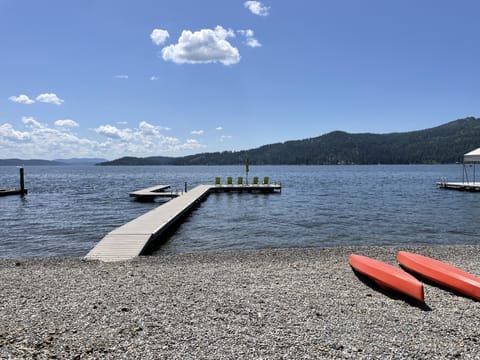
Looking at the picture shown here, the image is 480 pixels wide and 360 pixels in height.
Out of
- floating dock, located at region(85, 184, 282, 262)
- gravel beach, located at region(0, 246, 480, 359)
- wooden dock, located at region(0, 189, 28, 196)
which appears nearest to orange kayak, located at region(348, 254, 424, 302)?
gravel beach, located at region(0, 246, 480, 359)

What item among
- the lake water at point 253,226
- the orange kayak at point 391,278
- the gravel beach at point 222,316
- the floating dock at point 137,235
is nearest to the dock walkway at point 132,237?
the floating dock at point 137,235

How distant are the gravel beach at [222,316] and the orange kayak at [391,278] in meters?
0.26

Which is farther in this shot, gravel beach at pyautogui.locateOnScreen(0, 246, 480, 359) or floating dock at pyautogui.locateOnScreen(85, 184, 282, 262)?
floating dock at pyautogui.locateOnScreen(85, 184, 282, 262)

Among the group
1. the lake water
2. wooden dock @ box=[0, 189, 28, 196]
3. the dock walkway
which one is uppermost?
wooden dock @ box=[0, 189, 28, 196]

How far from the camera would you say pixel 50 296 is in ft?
21.6

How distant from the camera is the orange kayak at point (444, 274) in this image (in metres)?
6.77

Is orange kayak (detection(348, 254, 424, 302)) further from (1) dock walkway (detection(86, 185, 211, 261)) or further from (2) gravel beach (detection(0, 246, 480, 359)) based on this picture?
(1) dock walkway (detection(86, 185, 211, 261))

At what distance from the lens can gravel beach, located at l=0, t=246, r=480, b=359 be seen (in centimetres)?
459

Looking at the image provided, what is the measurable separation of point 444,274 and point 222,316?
4751 mm

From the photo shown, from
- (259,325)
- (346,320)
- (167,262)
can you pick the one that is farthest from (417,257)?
(167,262)

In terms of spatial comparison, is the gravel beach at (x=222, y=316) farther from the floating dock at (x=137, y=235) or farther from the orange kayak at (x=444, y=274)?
the floating dock at (x=137, y=235)

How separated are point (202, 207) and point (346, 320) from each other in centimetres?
2049

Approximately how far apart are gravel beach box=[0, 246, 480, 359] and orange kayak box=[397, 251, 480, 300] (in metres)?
0.23

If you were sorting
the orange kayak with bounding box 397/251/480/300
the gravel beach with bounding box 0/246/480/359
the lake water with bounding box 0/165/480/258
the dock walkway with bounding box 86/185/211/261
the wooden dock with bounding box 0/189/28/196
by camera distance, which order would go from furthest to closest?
1. the wooden dock with bounding box 0/189/28/196
2. the lake water with bounding box 0/165/480/258
3. the dock walkway with bounding box 86/185/211/261
4. the orange kayak with bounding box 397/251/480/300
5. the gravel beach with bounding box 0/246/480/359
